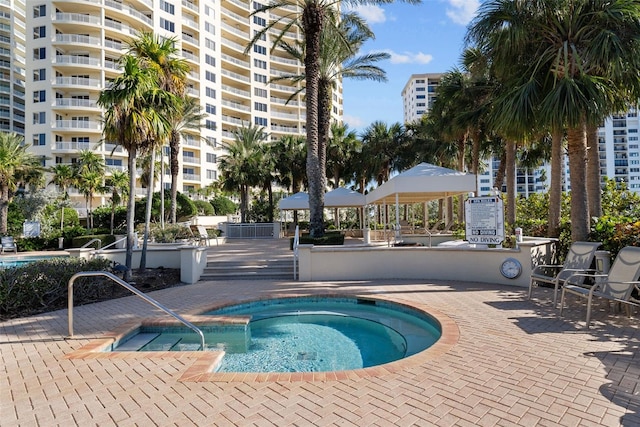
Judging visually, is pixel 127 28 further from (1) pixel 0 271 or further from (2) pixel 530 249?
(2) pixel 530 249

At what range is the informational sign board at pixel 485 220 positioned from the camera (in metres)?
9.43

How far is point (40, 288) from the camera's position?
7930 mm

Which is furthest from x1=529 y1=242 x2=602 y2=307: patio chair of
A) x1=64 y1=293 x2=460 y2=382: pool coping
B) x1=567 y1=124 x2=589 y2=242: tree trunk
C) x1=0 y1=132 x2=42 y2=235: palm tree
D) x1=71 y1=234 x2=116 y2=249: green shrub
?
x1=0 y1=132 x2=42 y2=235: palm tree

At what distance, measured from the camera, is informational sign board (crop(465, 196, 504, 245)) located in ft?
30.9

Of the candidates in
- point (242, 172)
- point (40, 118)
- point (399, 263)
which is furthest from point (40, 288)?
point (40, 118)

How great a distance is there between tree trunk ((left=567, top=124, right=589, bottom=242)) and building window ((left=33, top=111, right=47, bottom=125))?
50120 millimetres

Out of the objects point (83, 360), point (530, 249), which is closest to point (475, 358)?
point (83, 360)

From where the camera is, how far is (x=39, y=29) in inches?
1671

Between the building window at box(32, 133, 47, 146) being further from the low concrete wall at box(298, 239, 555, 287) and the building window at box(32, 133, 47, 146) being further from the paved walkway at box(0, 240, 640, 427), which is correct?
the paved walkway at box(0, 240, 640, 427)

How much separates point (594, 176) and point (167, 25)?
52.4 meters

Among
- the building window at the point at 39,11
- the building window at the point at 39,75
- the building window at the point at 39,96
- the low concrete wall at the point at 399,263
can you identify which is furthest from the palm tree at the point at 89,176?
the low concrete wall at the point at 399,263

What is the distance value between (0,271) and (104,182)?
3560 cm

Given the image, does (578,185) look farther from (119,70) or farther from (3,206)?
(119,70)

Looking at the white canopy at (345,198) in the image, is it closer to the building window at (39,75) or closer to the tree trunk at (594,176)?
the tree trunk at (594,176)
